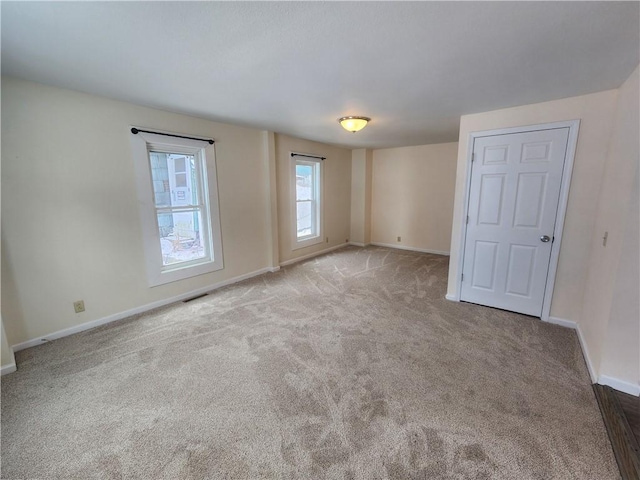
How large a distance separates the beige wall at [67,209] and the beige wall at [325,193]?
5.32ft

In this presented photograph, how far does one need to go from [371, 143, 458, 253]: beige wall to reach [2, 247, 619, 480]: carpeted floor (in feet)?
9.42

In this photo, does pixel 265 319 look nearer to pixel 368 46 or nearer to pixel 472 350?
pixel 472 350

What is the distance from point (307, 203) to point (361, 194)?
4.95ft

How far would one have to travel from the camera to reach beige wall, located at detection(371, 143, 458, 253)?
5379 millimetres

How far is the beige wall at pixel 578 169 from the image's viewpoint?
95.6 inches

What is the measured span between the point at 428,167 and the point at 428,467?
5171 mm

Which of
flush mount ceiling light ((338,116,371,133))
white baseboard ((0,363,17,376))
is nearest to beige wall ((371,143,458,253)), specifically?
flush mount ceiling light ((338,116,371,133))

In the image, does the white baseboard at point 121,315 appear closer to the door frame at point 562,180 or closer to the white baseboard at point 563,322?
the door frame at point 562,180

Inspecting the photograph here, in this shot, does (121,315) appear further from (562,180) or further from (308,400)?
(562,180)

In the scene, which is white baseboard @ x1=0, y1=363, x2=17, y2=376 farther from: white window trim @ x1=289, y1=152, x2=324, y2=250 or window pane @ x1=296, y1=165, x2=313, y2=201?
window pane @ x1=296, y1=165, x2=313, y2=201

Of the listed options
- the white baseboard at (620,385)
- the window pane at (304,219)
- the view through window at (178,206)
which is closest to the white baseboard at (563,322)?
the white baseboard at (620,385)

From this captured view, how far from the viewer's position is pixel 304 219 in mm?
5457

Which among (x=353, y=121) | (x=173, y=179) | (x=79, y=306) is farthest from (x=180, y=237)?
(x=353, y=121)

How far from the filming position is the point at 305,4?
4.24 ft
